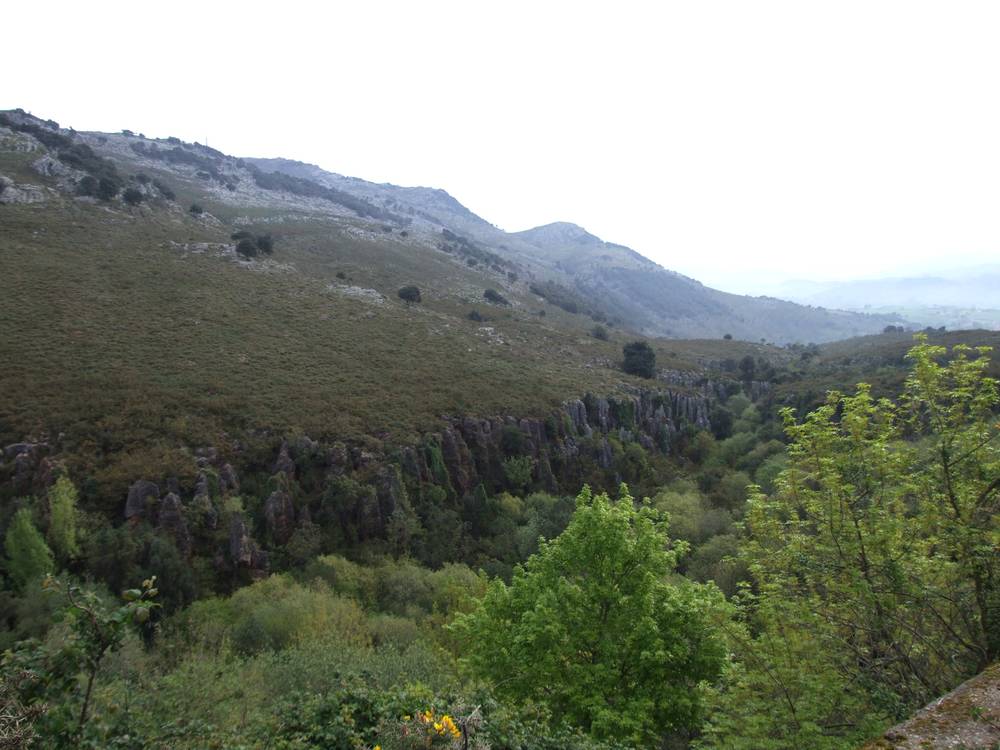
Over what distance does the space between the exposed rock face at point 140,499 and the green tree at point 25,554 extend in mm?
3721

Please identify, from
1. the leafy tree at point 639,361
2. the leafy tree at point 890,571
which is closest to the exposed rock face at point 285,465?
the leafy tree at point 890,571

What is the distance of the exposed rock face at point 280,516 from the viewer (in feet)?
85.1

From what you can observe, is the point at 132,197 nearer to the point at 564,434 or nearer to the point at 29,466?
the point at 29,466

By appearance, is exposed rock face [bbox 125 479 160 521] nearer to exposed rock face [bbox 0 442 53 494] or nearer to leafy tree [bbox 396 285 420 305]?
exposed rock face [bbox 0 442 53 494]

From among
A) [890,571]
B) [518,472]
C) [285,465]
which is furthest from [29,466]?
[890,571]

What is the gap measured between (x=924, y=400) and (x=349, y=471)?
27214 mm

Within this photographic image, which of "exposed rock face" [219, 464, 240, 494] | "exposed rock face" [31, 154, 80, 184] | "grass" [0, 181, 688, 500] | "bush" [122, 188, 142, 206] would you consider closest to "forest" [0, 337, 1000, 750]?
"exposed rock face" [219, 464, 240, 494]

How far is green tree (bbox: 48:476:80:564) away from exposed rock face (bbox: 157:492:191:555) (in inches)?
121

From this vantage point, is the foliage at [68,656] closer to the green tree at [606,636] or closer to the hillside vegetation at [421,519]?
the hillside vegetation at [421,519]

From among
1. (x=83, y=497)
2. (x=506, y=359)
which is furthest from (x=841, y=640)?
(x=506, y=359)

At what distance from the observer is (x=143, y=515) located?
23438mm

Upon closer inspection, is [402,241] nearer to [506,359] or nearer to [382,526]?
[506,359]

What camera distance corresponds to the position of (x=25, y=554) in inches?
746

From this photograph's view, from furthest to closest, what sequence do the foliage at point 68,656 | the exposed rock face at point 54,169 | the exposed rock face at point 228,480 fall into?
1. the exposed rock face at point 54,169
2. the exposed rock face at point 228,480
3. the foliage at point 68,656
